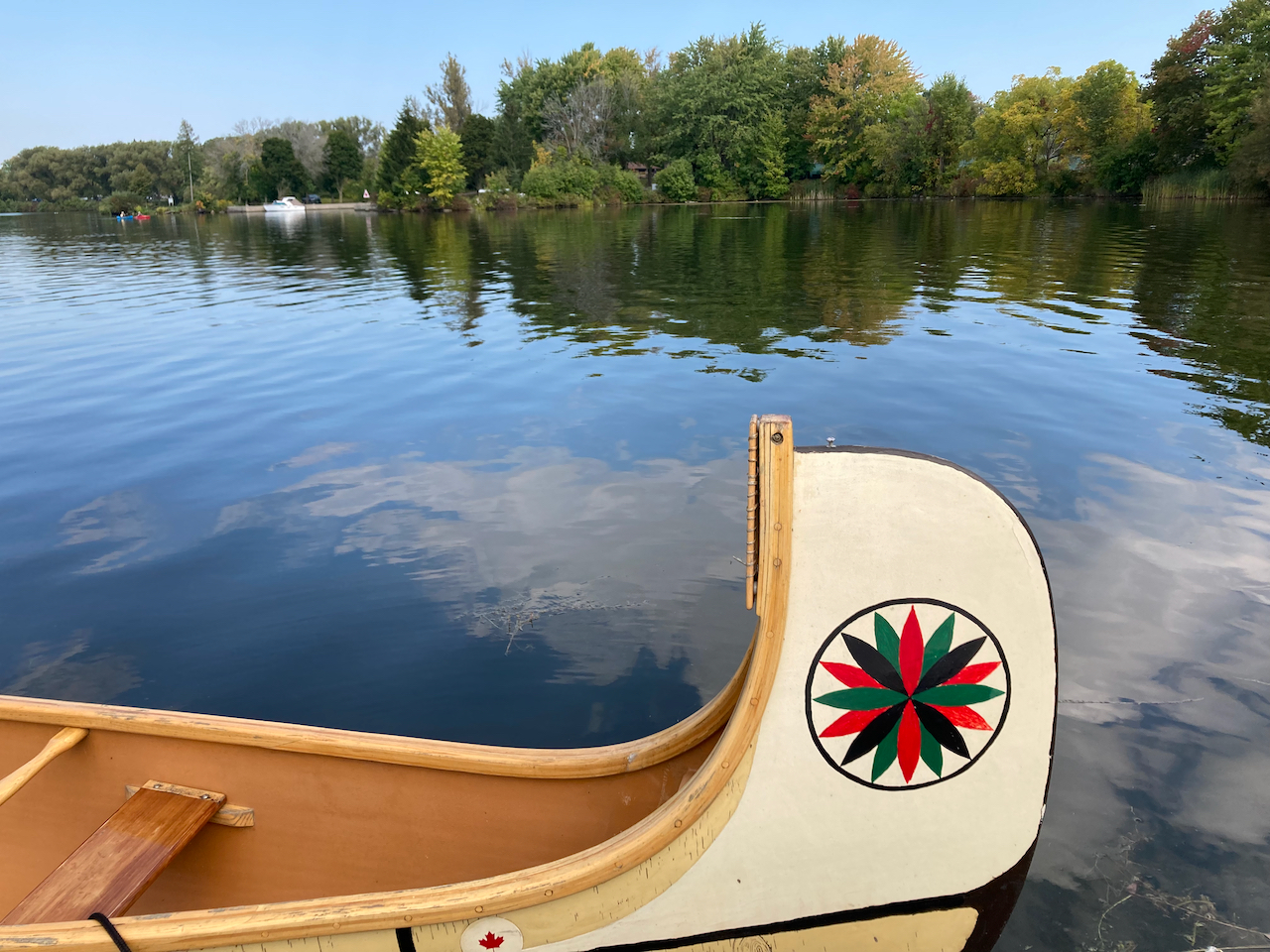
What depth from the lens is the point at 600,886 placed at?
1.82 m

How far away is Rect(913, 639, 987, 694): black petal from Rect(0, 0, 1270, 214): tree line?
4235 cm

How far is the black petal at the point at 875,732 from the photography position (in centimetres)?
179

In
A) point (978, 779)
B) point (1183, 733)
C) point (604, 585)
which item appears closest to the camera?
point (978, 779)

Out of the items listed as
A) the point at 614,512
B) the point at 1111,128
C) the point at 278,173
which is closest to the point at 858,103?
the point at 1111,128

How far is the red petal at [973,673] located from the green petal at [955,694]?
0.4 inches

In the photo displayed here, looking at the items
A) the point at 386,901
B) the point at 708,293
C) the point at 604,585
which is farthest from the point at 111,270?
the point at 386,901

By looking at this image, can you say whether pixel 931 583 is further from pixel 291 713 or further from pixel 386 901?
pixel 291 713

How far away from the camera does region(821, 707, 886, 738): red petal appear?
5.89ft

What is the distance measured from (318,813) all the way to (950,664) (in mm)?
1932

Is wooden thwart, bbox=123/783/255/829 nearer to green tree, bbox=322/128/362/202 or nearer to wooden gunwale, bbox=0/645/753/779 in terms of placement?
wooden gunwale, bbox=0/645/753/779

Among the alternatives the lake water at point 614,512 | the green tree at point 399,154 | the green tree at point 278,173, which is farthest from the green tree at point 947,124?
the green tree at point 278,173

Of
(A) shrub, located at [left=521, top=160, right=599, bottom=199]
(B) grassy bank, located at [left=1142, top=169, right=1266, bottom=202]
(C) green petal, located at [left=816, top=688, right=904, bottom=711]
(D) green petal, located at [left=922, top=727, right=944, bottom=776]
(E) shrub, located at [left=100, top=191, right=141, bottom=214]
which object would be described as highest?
(E) shrub, located at [left=100, top=191, right=141, bottom=214]

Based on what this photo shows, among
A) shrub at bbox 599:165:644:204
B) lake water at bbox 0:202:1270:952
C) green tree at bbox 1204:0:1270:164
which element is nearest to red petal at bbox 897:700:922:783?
lake water at bbox 0:202:1270:952

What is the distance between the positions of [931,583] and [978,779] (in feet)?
1.71
